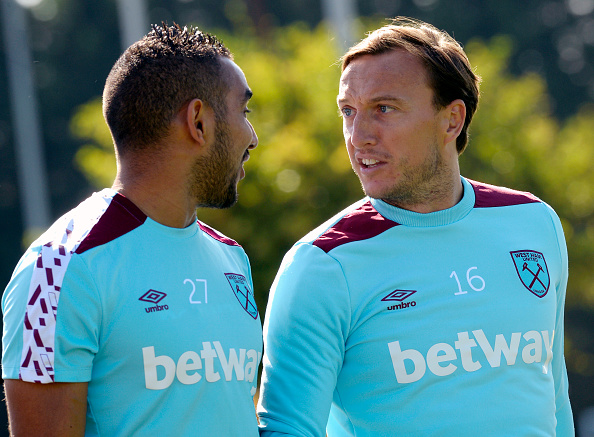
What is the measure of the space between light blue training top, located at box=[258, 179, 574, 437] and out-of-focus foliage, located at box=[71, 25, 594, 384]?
4.64 m

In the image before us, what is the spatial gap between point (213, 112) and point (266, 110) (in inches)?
229

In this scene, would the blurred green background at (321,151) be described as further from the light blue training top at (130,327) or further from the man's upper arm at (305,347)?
the light blue training top at (130,327)

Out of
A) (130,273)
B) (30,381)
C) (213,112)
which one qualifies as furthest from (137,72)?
(30,381)

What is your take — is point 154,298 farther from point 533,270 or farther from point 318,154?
point 318,154

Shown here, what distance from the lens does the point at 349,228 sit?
2676mm

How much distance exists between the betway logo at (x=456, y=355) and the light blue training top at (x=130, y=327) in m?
0.50

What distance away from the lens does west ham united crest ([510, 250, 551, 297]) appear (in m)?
2.68

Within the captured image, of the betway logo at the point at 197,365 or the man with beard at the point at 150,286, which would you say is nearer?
the man with beard at the point at 150,286

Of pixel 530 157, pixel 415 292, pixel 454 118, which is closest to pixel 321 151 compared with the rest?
pixel 530 157

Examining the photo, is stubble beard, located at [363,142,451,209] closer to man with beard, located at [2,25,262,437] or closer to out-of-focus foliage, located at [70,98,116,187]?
man with beard, located at [2,25,262,437]

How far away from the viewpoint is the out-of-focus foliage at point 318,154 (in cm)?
750

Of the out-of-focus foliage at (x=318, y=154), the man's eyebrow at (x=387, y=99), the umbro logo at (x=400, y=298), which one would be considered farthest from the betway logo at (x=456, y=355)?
the out-of-focus foliage at (x=318, y=154)

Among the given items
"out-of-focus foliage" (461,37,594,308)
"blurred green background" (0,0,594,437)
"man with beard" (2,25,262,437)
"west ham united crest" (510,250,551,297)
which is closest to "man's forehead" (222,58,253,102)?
"man with beard" (2,25,262,437)

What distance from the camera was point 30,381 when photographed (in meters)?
1.83
